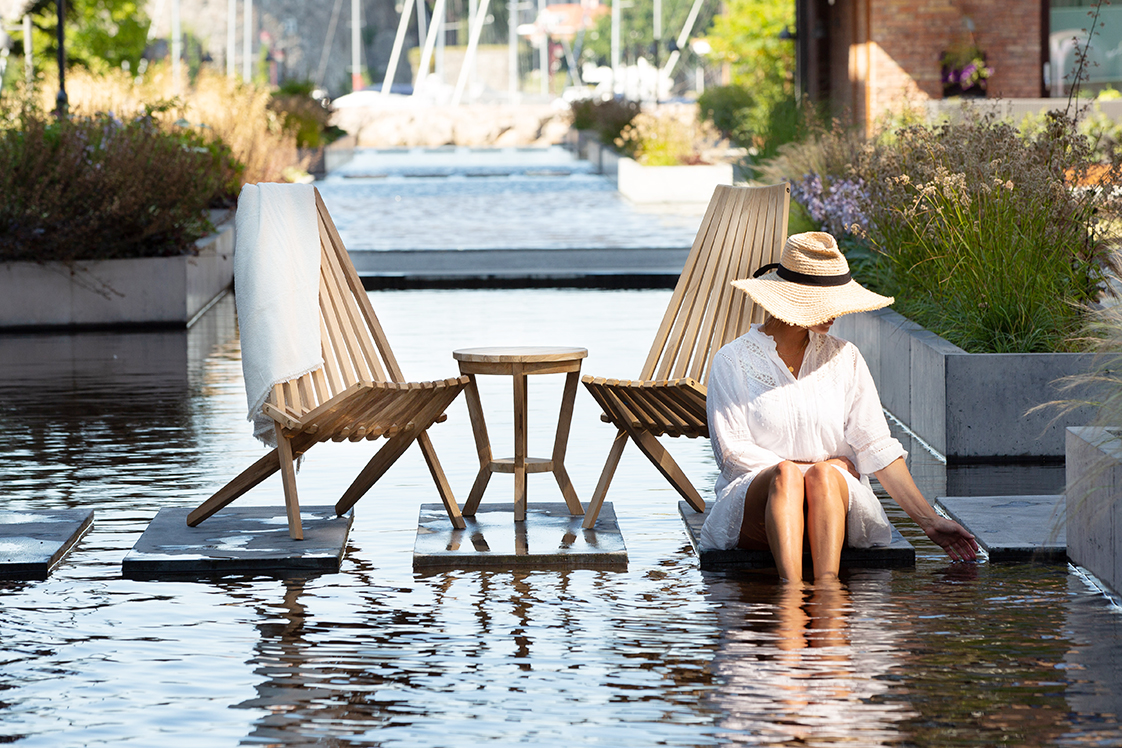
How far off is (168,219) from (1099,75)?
13721 millimetres

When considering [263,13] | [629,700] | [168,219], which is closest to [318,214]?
[629,700]

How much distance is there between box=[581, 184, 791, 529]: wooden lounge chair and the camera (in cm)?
622

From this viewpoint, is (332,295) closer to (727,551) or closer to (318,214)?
(318,214)

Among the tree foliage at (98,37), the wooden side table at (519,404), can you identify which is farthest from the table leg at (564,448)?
the tree foliage at (98,37)

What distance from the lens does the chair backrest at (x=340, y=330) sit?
20.7 feet

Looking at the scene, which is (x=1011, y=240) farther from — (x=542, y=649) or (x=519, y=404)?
(x=542, y=649)

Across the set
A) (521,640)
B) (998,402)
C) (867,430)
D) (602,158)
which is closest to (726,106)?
(602,158)

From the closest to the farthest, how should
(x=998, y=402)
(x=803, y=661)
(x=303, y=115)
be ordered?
(x=803, y=661) < (x=998, y=402) < (x=303, y=115)

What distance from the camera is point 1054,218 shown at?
7.86 metres

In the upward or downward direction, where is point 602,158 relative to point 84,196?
upward

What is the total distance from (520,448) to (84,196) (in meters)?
7.14

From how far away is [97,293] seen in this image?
12.5 meters

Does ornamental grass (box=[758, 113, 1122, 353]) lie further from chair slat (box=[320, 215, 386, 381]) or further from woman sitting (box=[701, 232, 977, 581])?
chair slat (box=[320, 215, 386, 381])

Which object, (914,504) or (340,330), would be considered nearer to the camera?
(914,504)
